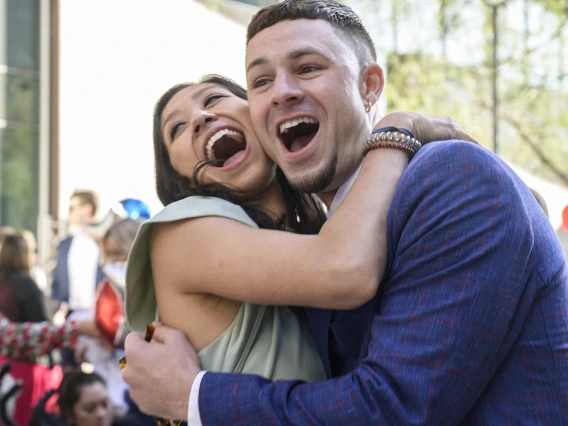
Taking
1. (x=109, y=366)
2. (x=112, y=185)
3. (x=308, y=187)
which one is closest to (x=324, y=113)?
(x=308, y=187)

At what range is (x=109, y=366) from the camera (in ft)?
18.6

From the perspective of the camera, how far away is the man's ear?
9.10 feet

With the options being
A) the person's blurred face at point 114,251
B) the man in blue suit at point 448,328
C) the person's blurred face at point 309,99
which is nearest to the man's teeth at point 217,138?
A: the person's blurred face at point 309,99

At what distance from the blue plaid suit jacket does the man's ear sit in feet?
2.41

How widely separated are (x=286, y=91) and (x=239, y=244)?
0.57 meters

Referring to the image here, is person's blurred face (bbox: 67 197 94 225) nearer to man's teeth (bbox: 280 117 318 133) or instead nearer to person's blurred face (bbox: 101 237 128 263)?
person's blurred face (bbox: 101 237 128 263)

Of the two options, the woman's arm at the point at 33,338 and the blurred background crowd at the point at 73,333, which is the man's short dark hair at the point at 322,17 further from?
the woman's arm at the point at 33,338

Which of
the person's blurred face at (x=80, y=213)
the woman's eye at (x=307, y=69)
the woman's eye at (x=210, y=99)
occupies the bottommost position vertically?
the person's blurred face at (x=80, y=213)

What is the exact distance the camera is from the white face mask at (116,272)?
569 cm

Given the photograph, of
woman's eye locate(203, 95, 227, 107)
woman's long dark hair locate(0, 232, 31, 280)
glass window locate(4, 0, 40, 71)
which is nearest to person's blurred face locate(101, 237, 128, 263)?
woman's long dark hair locate(0, 232, 31, 280)

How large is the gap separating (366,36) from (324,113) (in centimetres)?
42

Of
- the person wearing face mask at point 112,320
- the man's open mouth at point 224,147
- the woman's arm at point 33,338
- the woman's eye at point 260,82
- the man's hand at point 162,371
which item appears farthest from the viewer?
the woman's arm at point 33,338

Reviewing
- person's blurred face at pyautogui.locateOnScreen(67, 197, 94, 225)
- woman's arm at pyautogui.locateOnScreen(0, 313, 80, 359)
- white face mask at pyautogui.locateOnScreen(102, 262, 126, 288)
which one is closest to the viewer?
white face mask at pyautogui.locateOnScreen(102, 262, 126, 288)

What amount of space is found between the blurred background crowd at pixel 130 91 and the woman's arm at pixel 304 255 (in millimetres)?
4887
